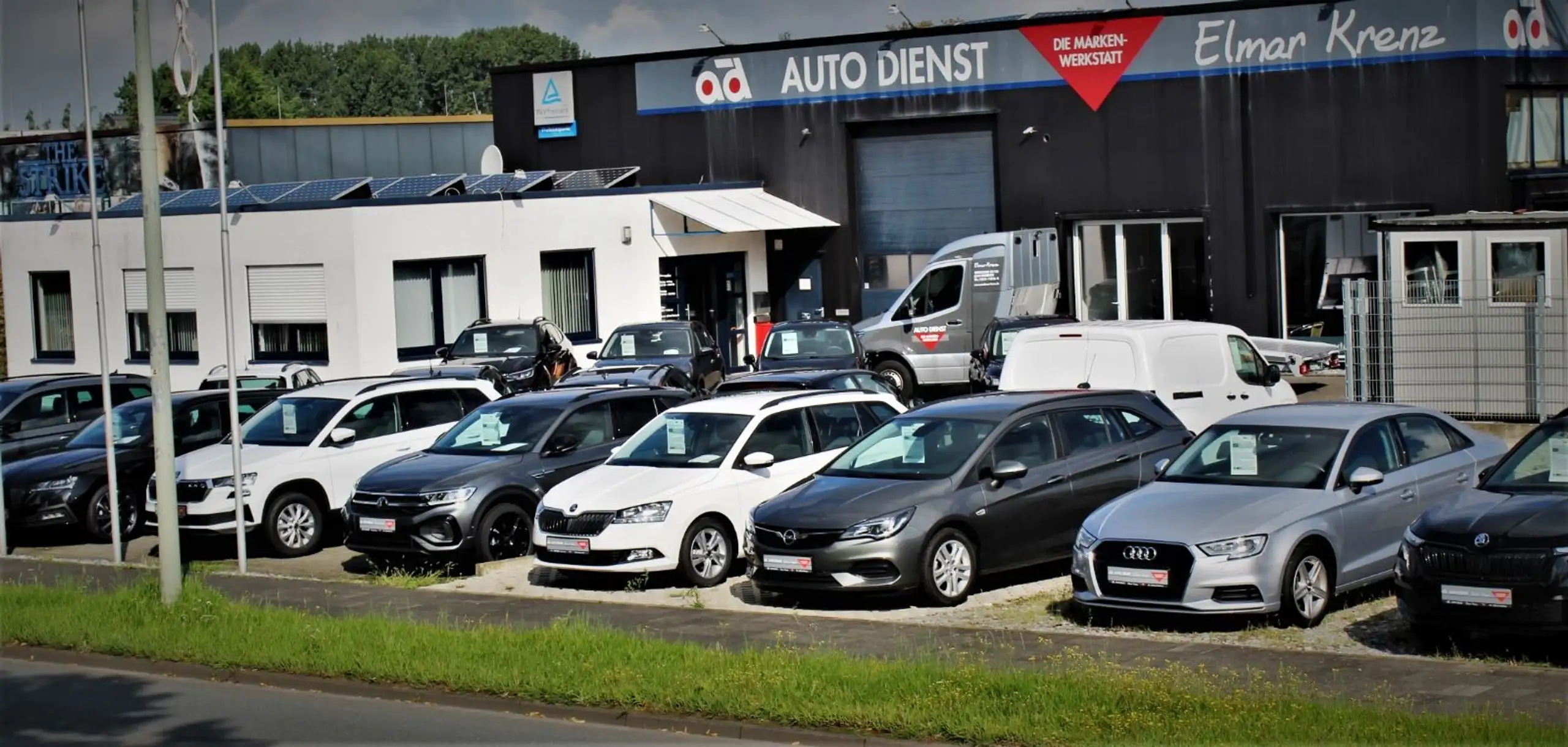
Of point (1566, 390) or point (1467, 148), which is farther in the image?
point (1467, 148)

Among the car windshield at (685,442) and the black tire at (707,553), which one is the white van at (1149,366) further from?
the black tire at (707,553)

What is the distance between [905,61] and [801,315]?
19.8 feet

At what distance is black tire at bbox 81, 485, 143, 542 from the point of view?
67.2 ft

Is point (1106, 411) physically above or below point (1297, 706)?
above

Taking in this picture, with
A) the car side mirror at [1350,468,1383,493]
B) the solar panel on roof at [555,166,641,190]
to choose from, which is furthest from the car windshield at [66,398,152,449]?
the solar panel on roof at [555,166,641,190]

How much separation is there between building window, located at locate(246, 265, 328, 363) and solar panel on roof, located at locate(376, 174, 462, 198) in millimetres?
2525

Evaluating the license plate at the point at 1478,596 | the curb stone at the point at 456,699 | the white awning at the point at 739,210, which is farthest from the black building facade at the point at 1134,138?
the curb stone at the point at 456,699

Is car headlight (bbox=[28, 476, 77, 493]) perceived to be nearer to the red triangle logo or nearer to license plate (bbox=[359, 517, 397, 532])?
license plate (bbox=[359, 517, 397, 532])

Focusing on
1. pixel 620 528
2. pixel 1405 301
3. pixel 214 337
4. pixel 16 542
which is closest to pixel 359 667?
pixel 620 528

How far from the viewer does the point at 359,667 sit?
468 inches

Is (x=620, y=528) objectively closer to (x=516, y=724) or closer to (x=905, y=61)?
(x=516, y=724)

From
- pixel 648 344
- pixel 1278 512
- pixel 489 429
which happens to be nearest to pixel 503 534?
pixel 489 429

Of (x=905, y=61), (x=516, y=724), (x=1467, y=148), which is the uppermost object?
(x=905, y=61)

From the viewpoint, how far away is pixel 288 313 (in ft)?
103
